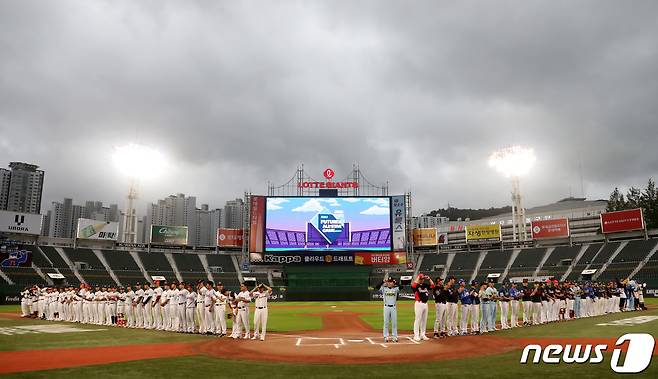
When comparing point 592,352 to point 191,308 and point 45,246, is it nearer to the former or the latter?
point 191,308

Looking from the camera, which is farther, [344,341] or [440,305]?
[440,305]

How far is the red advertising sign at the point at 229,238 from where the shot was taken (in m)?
69.4

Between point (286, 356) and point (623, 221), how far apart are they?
63455 mm

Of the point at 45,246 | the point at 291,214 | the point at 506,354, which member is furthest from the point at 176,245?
the point at 506,354

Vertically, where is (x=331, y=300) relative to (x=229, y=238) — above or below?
below

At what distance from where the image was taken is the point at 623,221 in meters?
60.1

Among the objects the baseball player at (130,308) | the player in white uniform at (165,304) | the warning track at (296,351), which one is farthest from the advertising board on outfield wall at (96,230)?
the warning track at (296,351)

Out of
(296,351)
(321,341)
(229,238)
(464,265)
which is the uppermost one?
(229,238)

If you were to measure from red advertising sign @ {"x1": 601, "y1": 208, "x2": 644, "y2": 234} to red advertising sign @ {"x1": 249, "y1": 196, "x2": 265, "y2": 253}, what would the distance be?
155ft

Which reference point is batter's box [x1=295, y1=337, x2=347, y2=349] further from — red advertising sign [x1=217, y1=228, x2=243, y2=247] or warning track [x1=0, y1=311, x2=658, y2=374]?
red advertising sign [x1=217, y1=228, x2=243, y2=247]

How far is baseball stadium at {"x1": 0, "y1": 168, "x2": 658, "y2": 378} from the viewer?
1086 cm

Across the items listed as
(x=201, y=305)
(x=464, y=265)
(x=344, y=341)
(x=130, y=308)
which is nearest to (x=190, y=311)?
(x=201, y=305)

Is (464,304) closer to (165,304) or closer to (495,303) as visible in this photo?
(495,303)

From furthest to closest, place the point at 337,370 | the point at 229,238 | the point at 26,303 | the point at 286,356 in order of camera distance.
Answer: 1. the point at 229,238
2. the point at 26,303
3. the point at 286,356
4. the point at 337,370
